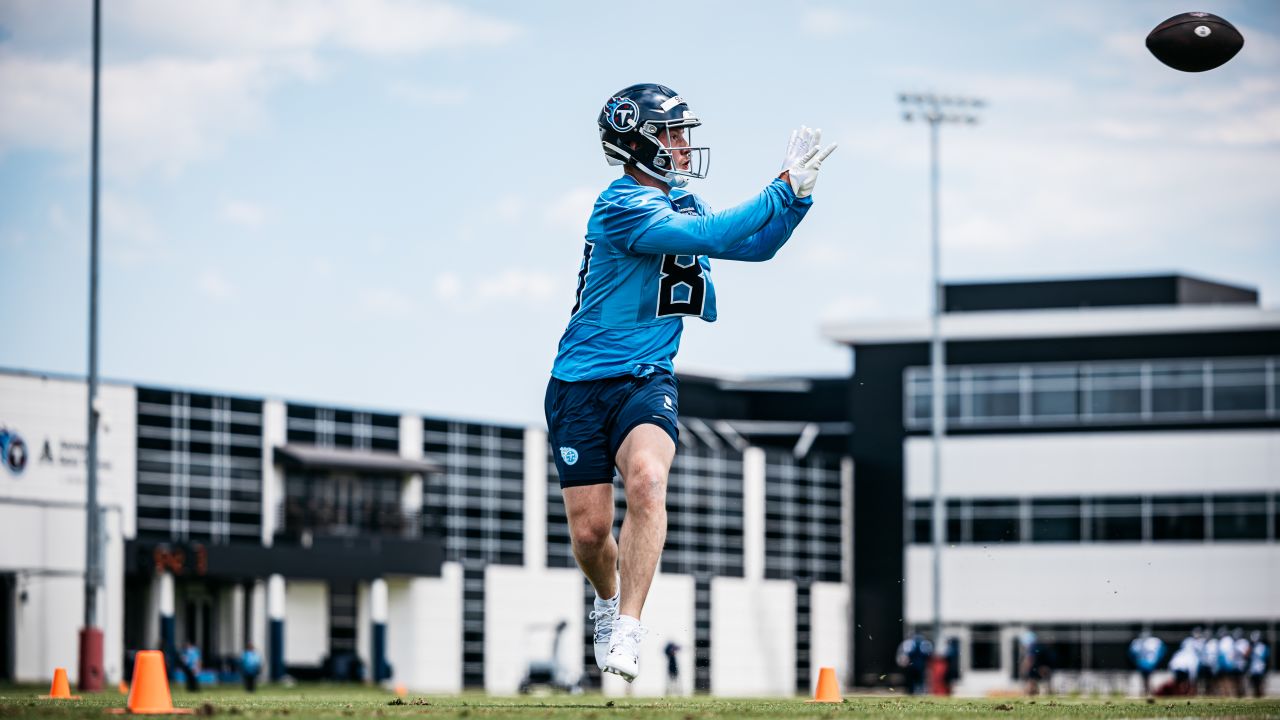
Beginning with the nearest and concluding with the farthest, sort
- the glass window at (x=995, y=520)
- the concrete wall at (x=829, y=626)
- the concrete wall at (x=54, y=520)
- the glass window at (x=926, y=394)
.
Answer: the concrete wall at (x=54, y=520), the glass window at (x=995, y=520), the glass window at (x=926, y=394), the concrete wall at (x=829, y=626)

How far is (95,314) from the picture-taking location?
3600 centimetres

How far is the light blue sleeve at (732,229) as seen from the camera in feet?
29.9

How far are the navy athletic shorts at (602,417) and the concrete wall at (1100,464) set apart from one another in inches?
2232

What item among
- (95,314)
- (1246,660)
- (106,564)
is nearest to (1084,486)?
(1246,660)

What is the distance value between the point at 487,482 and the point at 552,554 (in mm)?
3490

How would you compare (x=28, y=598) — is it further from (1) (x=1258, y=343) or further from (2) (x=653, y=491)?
(2) (x=653, y=491)

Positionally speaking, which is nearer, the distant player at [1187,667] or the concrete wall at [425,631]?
the distant player at [1187,667]

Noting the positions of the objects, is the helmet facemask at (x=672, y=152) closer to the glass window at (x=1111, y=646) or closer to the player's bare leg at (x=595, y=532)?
the player's bare leg at (x=595, y=532)

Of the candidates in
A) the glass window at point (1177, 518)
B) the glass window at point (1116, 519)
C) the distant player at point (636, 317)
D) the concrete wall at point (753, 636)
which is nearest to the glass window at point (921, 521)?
the concrete wall at point (753, 636)

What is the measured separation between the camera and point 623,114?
31.5ft

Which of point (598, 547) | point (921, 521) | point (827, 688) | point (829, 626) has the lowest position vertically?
point (829, 626)

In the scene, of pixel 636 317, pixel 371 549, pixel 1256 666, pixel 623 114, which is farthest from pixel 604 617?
pixel 371 549

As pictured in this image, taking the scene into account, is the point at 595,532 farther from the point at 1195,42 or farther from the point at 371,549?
the point at 371,549

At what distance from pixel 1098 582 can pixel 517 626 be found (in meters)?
18.9
